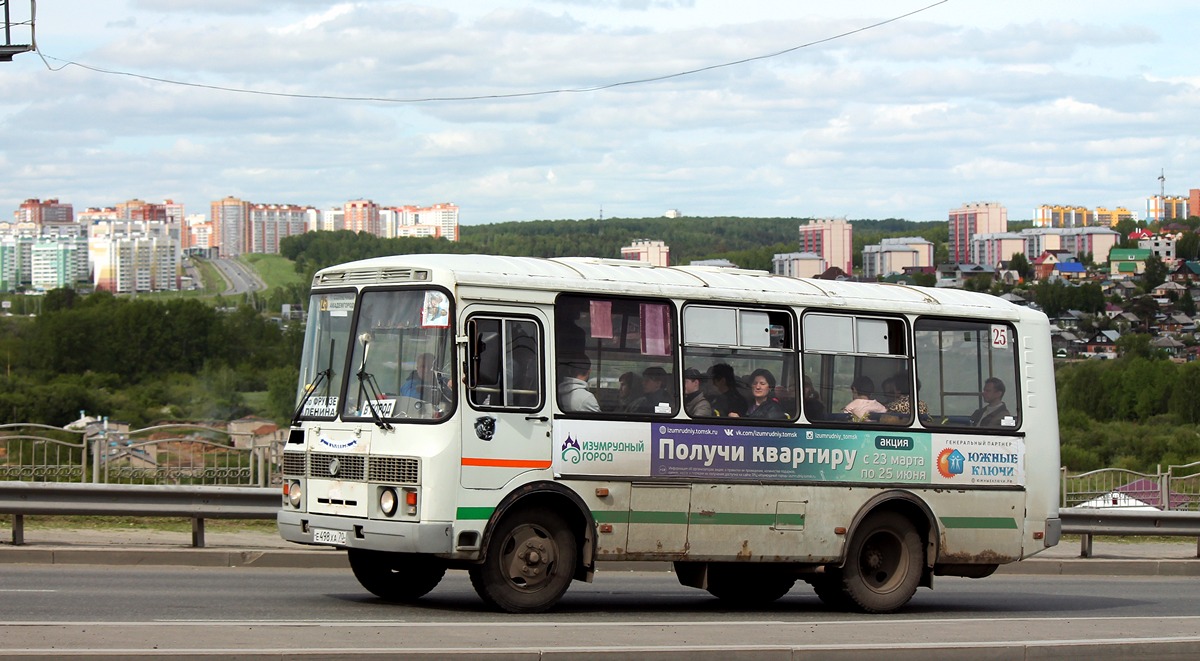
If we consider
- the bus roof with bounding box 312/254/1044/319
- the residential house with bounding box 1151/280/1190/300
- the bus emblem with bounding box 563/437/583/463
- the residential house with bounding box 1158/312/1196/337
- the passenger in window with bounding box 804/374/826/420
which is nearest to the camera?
the bus roof with bounding box 312/254/1044/319

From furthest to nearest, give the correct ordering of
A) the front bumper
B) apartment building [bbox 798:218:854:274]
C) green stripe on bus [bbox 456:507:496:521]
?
1. apartment building [bbox 798:218:854:274]
2. green stripe on bus [bbox 456:507:496:521]
3. the front bumper

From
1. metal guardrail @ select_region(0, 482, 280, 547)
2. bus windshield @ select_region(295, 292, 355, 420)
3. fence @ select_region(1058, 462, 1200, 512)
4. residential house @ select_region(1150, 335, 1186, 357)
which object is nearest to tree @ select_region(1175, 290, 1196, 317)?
residential house @ select_region(1150, 335, 1186, 357)

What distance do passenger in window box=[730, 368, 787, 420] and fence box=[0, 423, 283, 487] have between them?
Result: 8.59 metres

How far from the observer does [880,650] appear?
30.8 ft

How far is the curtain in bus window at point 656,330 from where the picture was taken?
12.2 metres

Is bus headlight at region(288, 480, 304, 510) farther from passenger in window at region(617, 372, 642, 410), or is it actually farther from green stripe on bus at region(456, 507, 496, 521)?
passenger in window at region(617, 372, 642, 410)

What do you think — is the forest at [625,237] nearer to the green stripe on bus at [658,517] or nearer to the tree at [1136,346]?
the tree at [1136,346]

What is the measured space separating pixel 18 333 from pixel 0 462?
11520cm

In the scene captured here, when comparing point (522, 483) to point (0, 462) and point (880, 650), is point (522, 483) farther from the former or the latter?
point (0, 462)

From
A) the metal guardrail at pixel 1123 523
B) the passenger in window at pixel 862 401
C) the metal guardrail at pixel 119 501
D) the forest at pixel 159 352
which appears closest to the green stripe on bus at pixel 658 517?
the passenger in window at pixel 862 401

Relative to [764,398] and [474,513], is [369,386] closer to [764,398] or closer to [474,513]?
[474,513]

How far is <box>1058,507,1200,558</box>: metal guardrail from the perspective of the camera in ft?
66.7

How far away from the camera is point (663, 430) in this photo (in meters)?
12.1

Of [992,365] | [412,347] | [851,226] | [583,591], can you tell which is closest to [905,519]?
[992,365]
